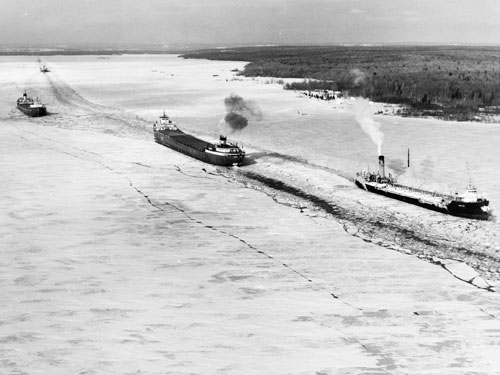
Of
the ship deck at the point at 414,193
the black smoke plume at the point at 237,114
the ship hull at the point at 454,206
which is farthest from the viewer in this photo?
the black smoke plume at the point at 237,114

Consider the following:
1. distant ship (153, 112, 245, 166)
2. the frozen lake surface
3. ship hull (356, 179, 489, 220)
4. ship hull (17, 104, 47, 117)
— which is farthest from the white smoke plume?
ship hull (17, 104, 47, 117)

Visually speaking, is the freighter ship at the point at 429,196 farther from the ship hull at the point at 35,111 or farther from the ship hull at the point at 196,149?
the ship hull at the point at 35,111

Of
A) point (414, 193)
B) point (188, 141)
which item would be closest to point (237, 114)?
point (188, 141)

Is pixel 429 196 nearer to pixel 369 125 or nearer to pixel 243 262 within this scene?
pixel 243 262

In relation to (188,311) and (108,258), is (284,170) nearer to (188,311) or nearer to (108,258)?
(108,258)

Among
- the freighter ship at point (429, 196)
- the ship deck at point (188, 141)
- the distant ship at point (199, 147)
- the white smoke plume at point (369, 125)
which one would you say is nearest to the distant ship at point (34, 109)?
the distant ship at point (199, 147)

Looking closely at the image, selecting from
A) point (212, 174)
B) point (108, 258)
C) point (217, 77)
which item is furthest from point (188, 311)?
point (217, 77)
